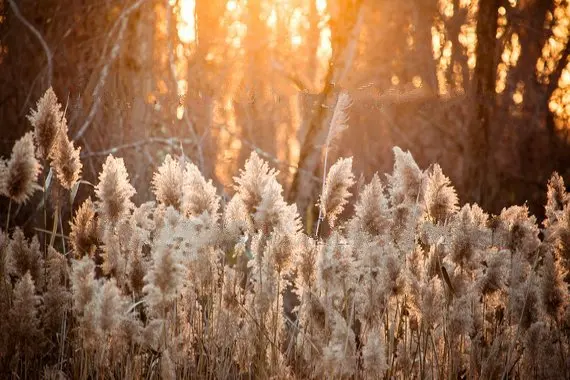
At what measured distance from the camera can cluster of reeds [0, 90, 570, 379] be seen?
2.47 metres

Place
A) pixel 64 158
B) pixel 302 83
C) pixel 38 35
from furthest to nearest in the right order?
pixel 38 35 → pixel 302 83 → pixel 64 158

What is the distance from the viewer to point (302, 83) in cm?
487

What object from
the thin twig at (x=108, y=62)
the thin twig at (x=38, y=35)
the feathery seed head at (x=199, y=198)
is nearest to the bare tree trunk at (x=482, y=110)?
the thin twig at (x=108, y=62)

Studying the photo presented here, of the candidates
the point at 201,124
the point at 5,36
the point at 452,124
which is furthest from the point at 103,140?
the point at 452,124

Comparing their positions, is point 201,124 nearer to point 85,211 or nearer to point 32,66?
point 32,66

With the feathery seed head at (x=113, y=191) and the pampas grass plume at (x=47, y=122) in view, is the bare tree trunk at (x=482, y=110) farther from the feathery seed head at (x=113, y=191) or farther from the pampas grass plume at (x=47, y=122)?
the pampas grass plume at (x=47, y=122)

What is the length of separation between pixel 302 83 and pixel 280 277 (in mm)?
2412

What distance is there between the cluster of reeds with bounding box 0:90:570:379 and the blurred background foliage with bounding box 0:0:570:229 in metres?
1.78

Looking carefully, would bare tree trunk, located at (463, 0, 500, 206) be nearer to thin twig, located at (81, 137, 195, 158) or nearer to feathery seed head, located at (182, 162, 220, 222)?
thin twig, located at (81, 137, 195, 158)

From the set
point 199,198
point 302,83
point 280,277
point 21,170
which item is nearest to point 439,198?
point 280,277

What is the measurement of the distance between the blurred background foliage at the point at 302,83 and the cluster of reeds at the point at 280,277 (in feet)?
5.83

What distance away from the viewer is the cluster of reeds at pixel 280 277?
8.11ft

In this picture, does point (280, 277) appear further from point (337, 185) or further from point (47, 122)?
point (47, 122)

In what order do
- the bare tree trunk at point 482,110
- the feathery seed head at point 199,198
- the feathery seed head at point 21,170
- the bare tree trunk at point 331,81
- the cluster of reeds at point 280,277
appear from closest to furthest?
the cluster of reeds at point 280,277 < the feathery seed head at point 21,170 < the feathery seed head at point 199,198 < the bare tree trunk at point 482,110 < the bare tree trunk at point 331,81
